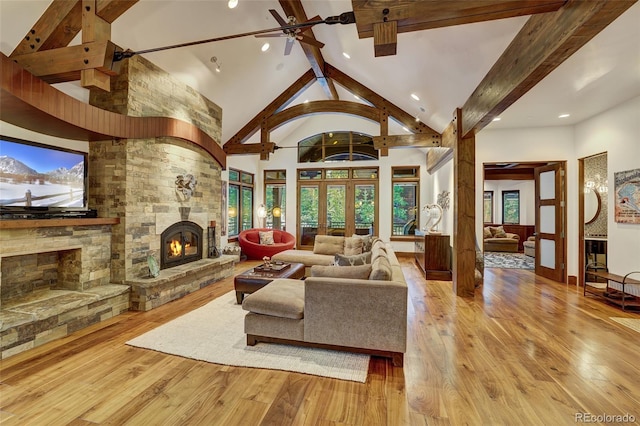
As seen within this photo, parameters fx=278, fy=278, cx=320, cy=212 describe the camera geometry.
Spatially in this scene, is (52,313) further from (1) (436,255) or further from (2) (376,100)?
(2) (376,100)

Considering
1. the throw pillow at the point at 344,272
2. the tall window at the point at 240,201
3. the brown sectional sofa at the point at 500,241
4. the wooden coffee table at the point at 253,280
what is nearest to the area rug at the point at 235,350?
the wooden coffee table at the point at 253,280

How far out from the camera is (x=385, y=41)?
7.42 ft

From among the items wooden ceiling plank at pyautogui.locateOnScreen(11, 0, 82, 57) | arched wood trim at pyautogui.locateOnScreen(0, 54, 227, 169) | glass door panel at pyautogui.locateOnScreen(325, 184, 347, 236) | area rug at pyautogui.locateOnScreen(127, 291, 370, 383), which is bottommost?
area rug at pyautogui.locateOnScreen(127, 291, 370, 383)

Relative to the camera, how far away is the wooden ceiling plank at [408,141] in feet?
19.9

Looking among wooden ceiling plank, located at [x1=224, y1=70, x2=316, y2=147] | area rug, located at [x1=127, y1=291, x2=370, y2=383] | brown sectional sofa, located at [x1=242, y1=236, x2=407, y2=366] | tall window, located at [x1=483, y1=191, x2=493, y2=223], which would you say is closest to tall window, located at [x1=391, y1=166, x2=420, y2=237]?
wooden ceiling plank, located at [x1=224, y1=70, x2=316, y2=147]

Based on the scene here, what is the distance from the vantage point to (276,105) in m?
7.04

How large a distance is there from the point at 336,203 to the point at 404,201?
2.17 m

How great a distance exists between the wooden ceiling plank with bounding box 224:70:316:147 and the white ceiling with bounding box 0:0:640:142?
0.46m

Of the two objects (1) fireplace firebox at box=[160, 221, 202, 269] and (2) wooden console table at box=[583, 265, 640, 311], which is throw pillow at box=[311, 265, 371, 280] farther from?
(2) wooden console table at box=[583, 265, 640, 311]

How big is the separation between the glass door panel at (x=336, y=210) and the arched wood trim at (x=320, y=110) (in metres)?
2.77

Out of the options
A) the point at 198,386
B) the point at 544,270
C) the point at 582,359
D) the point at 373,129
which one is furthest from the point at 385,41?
the point at 373,129

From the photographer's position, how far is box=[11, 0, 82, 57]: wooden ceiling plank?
285 centimetres

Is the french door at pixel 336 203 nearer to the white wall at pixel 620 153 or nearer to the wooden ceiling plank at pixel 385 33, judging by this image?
the white wall at pixel 620 153

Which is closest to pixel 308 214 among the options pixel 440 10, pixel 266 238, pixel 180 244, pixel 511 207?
pixel 266 238
